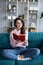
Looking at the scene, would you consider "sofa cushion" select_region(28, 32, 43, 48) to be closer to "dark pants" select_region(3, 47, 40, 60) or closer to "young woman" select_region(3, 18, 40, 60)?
"young woman" select_region(3, 18, 40, 60)

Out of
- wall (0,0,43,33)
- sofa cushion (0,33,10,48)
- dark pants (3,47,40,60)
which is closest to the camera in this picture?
dark pants (3,47,40,60)

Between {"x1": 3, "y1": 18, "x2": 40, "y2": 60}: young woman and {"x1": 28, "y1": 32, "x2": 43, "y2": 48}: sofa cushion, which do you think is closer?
{"x1": 3, "y1": 18, "x2": 40, "y2": 60}: young woman

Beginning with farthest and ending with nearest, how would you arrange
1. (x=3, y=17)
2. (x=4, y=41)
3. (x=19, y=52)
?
1. (x=3, y=17)
2. (x=4, y=41)
3. (x=19, y=52)

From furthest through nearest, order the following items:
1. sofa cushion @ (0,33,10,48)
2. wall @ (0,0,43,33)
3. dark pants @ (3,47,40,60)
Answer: wall @ (0,0,43,33) → sofa cushion @ (0,33,10,48) → dark pants @ (3,47,40,60)

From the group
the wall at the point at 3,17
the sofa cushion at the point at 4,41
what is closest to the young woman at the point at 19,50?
the sofa cushion at the point at 4,41

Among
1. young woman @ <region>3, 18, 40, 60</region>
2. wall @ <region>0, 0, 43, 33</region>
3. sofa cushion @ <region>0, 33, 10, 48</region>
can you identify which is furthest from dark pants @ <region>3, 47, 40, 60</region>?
wall @ <region>0, 0, 43, 33</region>

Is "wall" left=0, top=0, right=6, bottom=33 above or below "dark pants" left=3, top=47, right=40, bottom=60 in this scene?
above

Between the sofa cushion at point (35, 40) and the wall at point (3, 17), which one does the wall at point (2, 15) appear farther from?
the sofa cushion at point (35, 40)

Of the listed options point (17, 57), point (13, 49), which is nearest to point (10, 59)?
point (17, 57)

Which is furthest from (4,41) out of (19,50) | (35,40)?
(35,40)

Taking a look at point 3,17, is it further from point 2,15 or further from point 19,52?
point 19,52

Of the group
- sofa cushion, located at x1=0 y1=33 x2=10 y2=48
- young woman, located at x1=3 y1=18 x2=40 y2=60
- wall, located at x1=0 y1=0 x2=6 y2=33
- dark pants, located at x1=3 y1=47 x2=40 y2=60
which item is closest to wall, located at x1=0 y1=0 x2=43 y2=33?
wall, located at x1=0 y1=0 x2=6 y2=33

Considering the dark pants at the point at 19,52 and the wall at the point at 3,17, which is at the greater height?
the wall at the point at 3,17

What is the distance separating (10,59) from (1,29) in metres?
2.94
